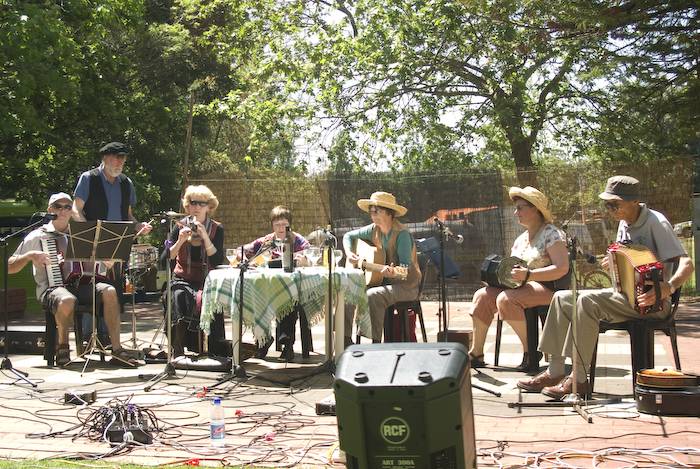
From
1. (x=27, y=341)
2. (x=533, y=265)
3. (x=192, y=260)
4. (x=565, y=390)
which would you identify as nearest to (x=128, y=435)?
(x=565, y=390)

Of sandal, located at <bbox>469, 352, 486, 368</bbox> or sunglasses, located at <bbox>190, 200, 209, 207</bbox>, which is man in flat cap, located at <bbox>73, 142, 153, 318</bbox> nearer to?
sunglasses, located at <bbox>190, 200, 209, 207</bbox>

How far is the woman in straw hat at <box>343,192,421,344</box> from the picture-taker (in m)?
8.53

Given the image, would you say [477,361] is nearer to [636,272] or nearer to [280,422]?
[636,272]

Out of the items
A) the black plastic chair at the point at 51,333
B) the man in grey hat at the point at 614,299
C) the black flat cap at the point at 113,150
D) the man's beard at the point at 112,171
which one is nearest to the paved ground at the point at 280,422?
the black plastic chair at the point at 51,333

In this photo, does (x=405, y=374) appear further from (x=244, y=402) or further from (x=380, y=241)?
(x=380, y=241)

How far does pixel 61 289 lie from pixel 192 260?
127 centimetres

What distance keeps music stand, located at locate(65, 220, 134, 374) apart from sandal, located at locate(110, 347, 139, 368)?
0.88 feet

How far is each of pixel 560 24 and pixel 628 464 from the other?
409 inches

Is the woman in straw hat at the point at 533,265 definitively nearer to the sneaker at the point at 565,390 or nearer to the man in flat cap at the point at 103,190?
the sneaker at the point at 565,390

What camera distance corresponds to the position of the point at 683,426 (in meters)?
5.74

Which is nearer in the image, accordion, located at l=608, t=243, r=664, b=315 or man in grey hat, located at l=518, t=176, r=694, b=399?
accordion, located at l=608, t=243, r=664, b=315

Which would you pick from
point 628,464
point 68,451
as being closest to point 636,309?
point 628,464

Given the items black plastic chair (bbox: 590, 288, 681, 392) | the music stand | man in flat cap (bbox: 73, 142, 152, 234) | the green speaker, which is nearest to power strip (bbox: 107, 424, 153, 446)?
the green speaker

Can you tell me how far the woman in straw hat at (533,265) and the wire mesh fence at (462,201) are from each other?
22.9 feet
